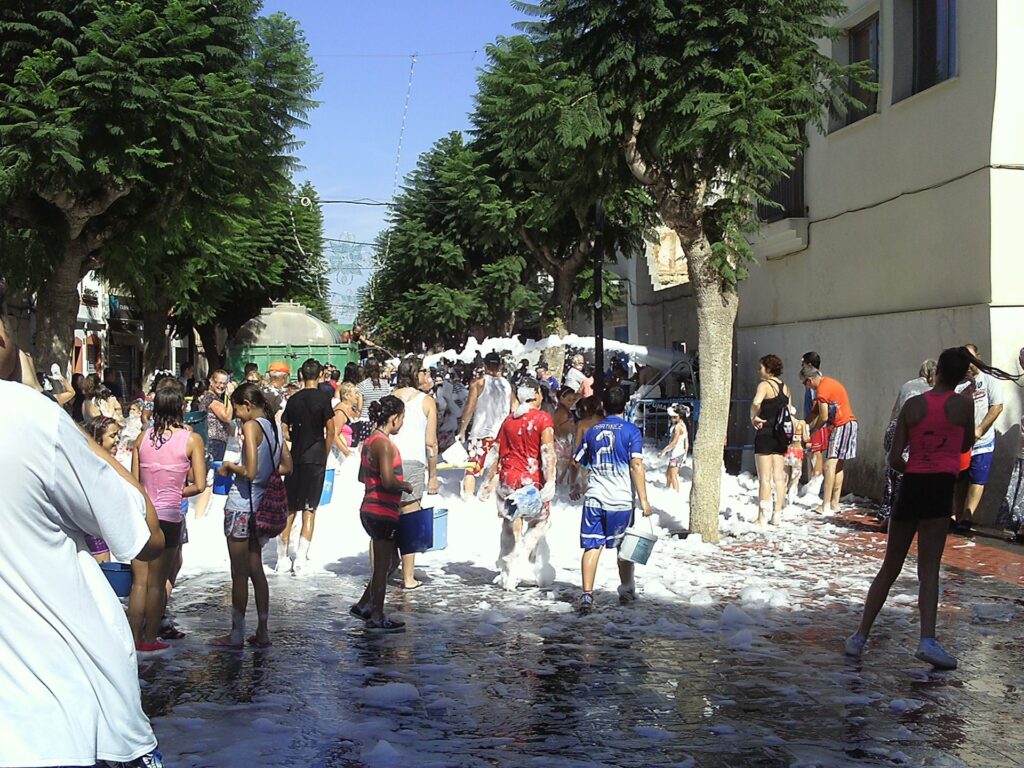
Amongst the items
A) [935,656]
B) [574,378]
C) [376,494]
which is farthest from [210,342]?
[935,656]

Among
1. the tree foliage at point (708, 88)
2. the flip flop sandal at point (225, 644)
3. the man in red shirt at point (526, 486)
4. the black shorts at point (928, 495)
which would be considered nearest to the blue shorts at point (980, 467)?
the tree foliage at point (708, 88)

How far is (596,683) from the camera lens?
21.0 ft

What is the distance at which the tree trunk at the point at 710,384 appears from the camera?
11.6 metres

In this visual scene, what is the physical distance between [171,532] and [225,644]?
80 cm

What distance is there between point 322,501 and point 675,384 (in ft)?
45.6

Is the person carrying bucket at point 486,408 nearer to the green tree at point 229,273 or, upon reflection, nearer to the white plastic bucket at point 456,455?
the white plastic bucket at point 456,455

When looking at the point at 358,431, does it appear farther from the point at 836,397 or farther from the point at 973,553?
the point at 973,553

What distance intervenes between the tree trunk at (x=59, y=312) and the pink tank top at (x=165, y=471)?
38.4 feet

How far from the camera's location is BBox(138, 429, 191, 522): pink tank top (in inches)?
285

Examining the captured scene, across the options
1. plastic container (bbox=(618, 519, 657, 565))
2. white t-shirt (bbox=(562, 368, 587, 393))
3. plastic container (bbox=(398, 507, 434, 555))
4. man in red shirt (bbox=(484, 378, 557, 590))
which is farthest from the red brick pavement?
white t-shirt (bbox=(562, 368, 587, 393))

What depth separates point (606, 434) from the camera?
865 cm

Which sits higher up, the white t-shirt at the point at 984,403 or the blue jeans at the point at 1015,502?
the white t-shirt at the point at 984,403

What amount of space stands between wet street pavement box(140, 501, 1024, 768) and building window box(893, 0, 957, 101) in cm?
679

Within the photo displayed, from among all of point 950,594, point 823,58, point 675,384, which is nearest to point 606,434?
point 950,594
